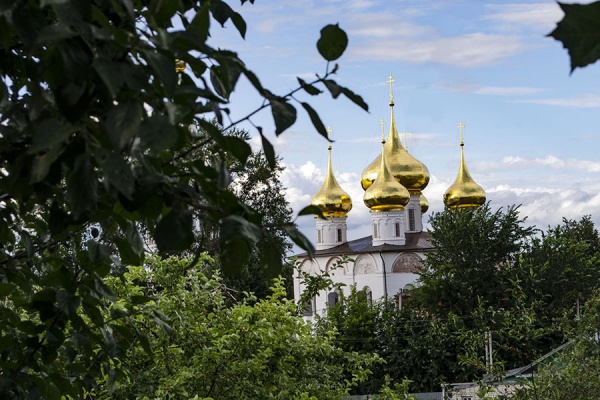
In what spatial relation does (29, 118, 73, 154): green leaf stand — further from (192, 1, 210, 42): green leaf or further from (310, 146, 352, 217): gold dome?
(310, 146, 352, 217): gold dome

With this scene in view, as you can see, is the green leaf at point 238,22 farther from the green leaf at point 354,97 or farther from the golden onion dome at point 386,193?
the golden onion dome at point 386,193

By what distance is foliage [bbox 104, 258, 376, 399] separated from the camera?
628 cm

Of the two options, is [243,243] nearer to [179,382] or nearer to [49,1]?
[49,1]

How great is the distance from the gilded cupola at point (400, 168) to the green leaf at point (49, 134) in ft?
119

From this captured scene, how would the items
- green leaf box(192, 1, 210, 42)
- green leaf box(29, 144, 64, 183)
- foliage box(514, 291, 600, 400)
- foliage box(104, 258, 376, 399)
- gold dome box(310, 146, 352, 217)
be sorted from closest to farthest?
green leaf box(29, 144, 64, 183)
green leaf box(192, 1, 210, 42)
foliage box(104, 258, 376, 399)
foliage box(514, 291, 600, 400)
gold dome box(310, 146, 352, 217)

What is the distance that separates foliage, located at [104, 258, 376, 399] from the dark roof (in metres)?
27.5

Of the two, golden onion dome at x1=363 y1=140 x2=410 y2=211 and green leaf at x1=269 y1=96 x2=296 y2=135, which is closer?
green leaf at x1=269 y1=96 x2=296 y2=135

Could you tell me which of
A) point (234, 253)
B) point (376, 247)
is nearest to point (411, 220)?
point (376, 247)

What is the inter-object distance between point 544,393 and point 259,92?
19.4 feet

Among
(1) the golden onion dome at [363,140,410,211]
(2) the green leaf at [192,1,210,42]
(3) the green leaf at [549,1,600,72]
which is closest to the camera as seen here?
(3) the green leaf at [549,1,600,72]

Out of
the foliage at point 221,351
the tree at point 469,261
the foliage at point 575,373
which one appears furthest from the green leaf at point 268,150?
the tree at point 469,261

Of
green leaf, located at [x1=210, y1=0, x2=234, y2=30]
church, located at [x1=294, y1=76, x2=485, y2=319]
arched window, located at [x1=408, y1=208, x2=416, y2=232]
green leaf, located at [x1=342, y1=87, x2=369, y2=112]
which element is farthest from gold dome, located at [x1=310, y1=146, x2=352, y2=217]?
green leaf, located at [x1=342, y1=87, x2=369, y2=112]

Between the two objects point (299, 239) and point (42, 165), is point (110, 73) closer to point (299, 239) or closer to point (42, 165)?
point (42, 165)

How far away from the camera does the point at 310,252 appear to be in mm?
1433
